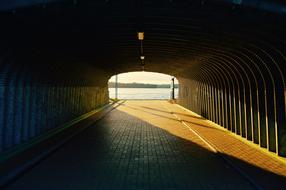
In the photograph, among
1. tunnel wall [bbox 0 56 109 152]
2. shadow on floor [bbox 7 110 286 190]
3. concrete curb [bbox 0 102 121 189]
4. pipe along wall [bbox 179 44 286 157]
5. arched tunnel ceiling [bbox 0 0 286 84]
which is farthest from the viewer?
tunnel wall [bbox 0 56 109 152]

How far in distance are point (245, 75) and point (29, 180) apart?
8.42 metres

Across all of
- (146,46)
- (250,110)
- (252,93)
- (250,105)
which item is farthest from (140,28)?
(250,110)

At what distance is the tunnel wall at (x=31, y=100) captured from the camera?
29.6ft

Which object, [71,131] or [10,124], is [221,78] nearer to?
[71,131]

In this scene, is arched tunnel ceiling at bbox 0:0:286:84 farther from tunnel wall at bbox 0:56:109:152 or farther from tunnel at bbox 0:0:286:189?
tunnel wall at bbox 0:56:109:152

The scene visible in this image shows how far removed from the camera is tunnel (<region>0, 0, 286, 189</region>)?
6988 mm

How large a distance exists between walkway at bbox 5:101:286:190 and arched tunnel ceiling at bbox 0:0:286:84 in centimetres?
288

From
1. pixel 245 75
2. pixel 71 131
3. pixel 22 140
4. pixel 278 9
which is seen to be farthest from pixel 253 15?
pixel 71 131

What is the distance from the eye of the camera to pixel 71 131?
1345 cm

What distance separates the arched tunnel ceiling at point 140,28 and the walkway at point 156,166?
9.45ft

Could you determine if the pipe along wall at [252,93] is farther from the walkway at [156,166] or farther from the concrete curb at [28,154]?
the concrete curb at [28,154]

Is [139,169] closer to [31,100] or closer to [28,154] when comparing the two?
[28,154]

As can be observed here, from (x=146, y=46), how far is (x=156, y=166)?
7236 mm

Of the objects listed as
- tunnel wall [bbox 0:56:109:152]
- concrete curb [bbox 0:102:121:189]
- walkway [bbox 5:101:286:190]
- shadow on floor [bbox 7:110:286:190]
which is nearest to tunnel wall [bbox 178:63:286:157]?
walkway [bbox 5:101:286:190]
